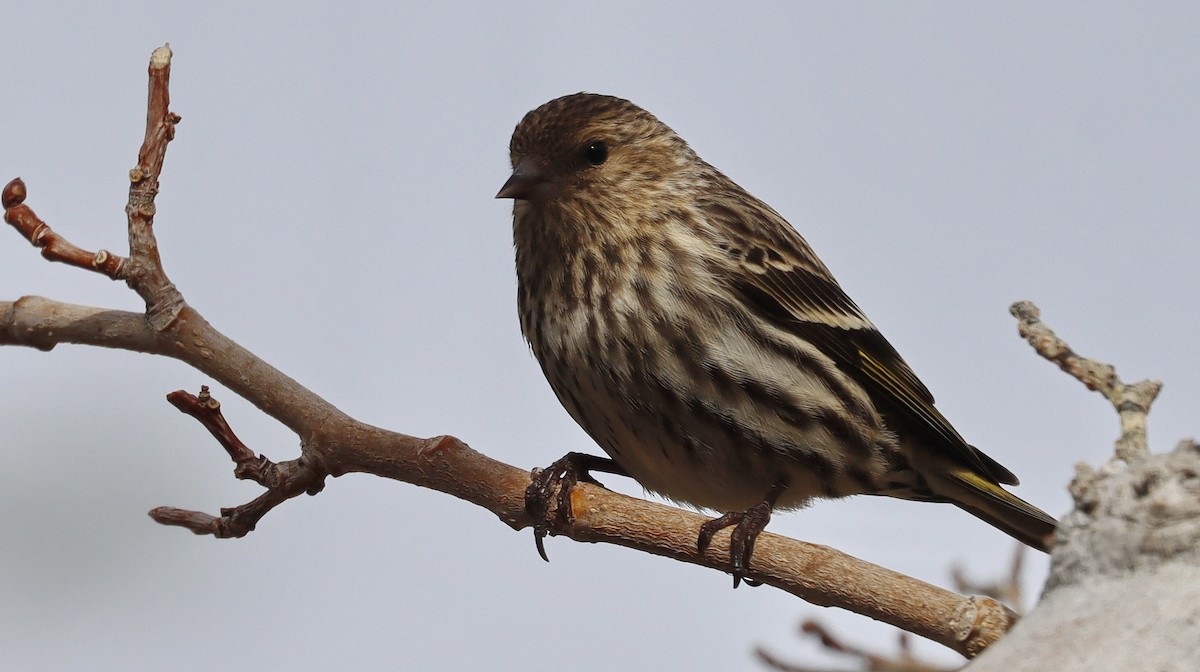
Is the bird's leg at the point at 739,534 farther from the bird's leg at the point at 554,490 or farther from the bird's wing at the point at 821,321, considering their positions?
the bird's wing at the point at 821,321

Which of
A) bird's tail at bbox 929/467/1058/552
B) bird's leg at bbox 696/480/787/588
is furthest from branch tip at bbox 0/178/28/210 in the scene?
bird's tail at bbox 929/467/1058/552

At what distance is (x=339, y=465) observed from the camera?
132 inches

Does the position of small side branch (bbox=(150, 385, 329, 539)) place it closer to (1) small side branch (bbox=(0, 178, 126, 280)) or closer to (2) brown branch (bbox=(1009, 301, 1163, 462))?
(1) small side branch (bbox=(0, 178, 126, 280))

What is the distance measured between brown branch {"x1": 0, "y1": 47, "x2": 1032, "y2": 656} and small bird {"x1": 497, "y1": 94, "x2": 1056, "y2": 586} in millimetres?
262

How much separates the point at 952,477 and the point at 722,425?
2.97 feet

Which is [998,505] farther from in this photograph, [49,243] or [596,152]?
[49,243]

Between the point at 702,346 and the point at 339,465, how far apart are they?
1.16 meters

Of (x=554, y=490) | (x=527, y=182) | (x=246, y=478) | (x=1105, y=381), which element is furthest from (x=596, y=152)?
(x=1105, y=381)

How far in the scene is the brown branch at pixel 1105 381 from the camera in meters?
2.62

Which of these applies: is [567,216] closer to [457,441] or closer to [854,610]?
[457,441]

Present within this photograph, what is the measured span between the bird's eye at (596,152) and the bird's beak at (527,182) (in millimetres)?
154

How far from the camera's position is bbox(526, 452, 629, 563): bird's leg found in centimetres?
351

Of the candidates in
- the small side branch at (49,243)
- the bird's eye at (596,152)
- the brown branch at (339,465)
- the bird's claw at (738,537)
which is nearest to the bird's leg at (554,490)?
the brown branch at (339,465)

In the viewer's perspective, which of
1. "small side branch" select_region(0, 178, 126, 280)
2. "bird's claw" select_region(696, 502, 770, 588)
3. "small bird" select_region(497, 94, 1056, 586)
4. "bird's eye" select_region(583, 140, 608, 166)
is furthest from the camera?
"bird's eye" select_region(583, 140, 608, 166)
